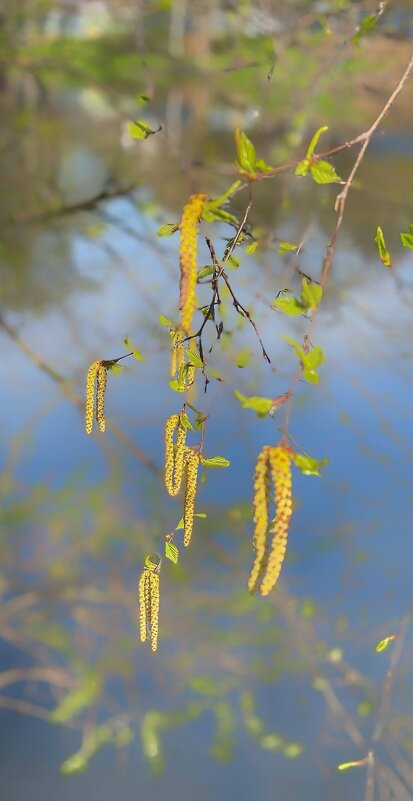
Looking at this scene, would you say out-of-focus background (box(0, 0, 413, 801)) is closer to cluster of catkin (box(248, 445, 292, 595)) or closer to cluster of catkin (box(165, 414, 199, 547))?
cluster of catkin (box(165, 414, 199, 547))

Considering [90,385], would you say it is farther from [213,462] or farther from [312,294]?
[312,294]

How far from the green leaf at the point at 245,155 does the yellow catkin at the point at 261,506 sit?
0.17 metres

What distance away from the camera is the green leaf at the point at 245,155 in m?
0.49

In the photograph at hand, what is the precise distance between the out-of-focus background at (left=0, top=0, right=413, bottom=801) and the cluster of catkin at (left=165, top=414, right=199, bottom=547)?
0.37ft

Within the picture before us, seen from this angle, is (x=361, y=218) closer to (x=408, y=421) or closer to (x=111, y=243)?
(x=111, y=243)

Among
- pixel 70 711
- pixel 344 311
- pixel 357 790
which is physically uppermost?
pixel 344 311

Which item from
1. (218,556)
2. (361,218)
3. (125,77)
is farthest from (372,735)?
(125,77)

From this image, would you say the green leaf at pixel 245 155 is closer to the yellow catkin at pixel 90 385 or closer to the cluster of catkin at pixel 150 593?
the yellow catkin at pixel 90 385

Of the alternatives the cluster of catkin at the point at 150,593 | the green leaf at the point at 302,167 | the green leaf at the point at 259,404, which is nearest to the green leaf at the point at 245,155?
the green leaf at the point at 302,167

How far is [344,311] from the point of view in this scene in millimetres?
2518

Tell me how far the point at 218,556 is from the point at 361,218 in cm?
183

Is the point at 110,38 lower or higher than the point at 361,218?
higher

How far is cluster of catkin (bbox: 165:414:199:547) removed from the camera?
0.57m

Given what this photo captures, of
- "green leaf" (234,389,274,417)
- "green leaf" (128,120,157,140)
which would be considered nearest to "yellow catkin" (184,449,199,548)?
"green leaf" (234,389,274,417)
